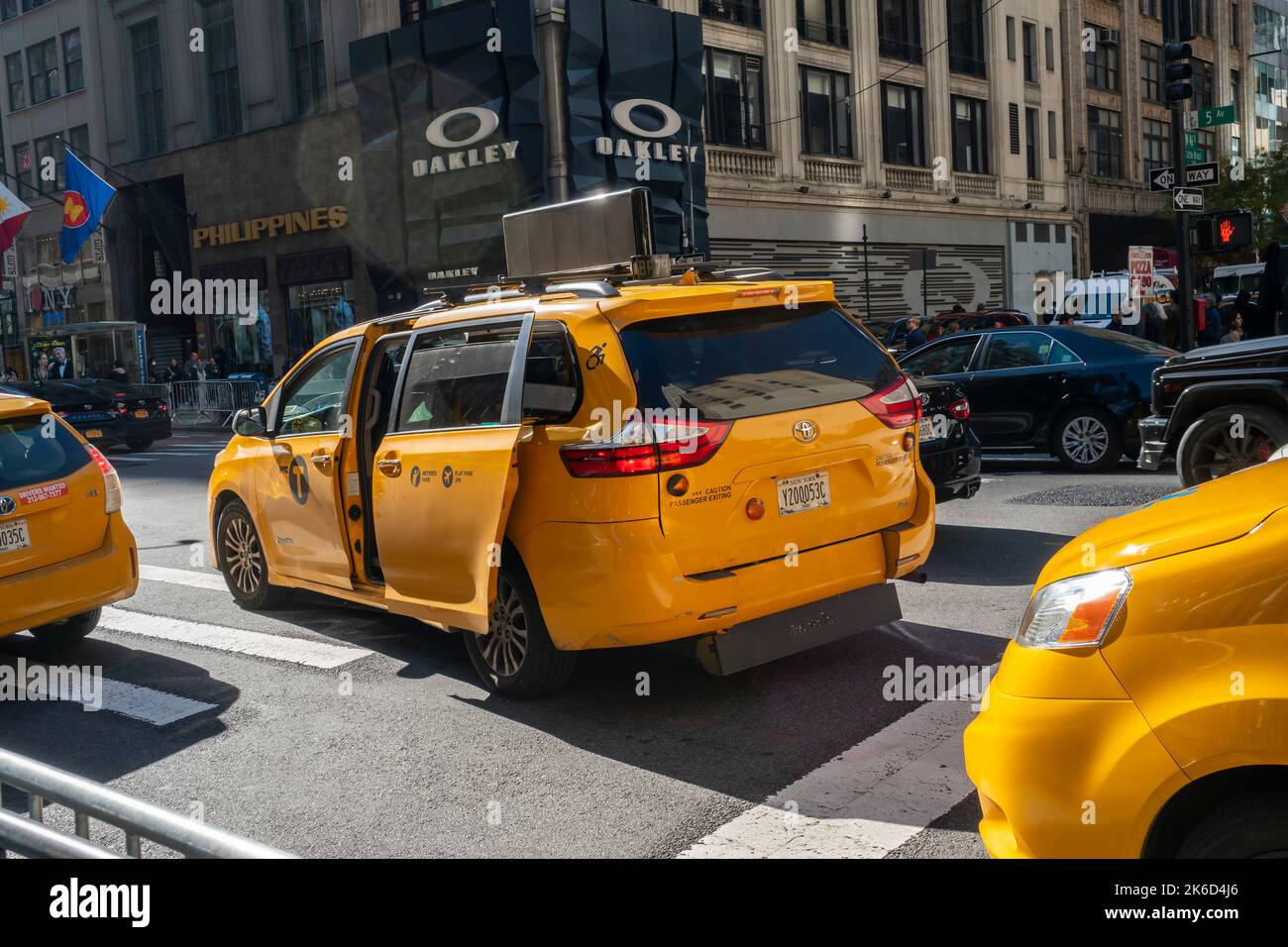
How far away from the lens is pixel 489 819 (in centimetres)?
468

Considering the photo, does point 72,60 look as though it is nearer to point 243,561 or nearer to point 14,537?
point 243,561

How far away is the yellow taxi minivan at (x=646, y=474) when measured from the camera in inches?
214

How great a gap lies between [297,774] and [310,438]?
2627 millimetres

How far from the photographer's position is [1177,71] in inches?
663

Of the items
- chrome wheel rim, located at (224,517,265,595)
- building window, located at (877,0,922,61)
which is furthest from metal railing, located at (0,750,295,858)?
building window, located at (877,0,922,61)

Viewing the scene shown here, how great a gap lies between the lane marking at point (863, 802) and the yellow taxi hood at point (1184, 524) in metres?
1.39

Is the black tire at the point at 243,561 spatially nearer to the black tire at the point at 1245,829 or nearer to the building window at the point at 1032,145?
the black tire at the point at 1245,829

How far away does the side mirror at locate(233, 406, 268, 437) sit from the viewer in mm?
8133

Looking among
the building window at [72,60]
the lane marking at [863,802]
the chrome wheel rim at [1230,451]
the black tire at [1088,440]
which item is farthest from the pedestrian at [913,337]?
the building window at [72,60]

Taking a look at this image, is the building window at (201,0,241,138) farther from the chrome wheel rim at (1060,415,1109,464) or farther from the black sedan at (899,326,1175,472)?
the chrome wheel rim at (1060,415,1109,464)

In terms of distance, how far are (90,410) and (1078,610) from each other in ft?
80.5
